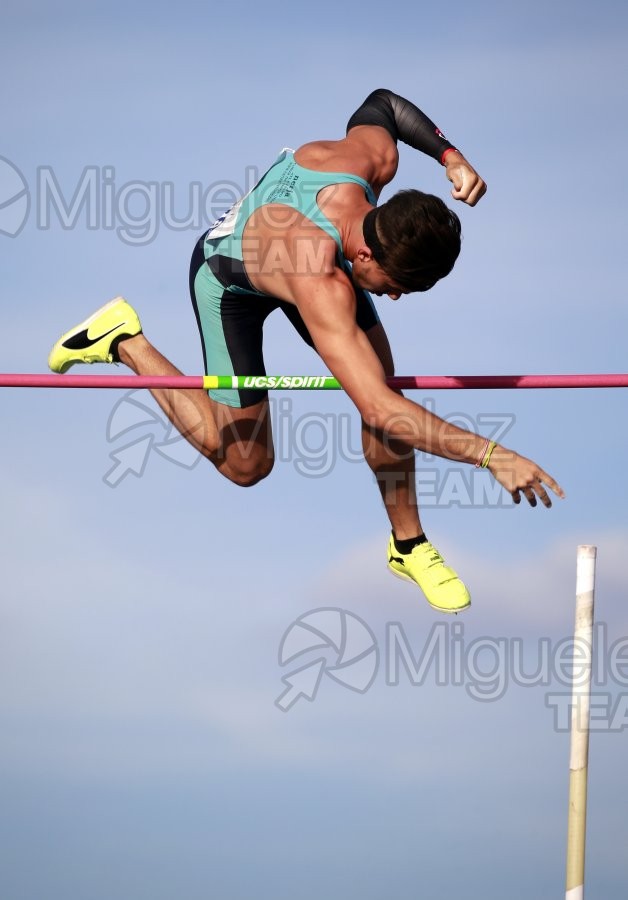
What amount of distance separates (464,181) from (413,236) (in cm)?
99

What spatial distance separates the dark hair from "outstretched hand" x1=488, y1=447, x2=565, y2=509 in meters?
1.03

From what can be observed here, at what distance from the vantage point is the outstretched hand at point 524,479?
6.26 metres

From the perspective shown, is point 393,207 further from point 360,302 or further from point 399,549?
point 399,549

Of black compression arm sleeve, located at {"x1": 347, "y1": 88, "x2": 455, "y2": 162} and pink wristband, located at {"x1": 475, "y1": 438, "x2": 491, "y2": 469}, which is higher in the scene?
black compression arm sleeve, located at {"x1": 347, "y1": 88, "x2": 455, "y2": 162}

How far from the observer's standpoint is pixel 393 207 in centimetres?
669

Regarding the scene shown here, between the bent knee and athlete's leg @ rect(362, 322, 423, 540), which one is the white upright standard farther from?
the bent knee

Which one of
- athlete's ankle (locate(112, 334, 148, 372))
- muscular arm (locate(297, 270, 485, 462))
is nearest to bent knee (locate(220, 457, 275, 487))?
athlete's ankle (locate(112, 334, 148, 372))

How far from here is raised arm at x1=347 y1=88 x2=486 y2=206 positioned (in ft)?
25.4

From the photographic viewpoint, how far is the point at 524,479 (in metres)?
6.29

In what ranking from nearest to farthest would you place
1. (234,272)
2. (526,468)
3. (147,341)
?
(526,468) → (234,272) → (147,341)

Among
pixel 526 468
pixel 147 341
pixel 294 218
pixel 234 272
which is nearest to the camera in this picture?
pixel 526 468

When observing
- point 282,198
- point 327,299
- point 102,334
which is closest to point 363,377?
point 327,299

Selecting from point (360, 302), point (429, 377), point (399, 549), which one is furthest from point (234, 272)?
point (399, 549)

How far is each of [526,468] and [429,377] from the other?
4.41 feet
